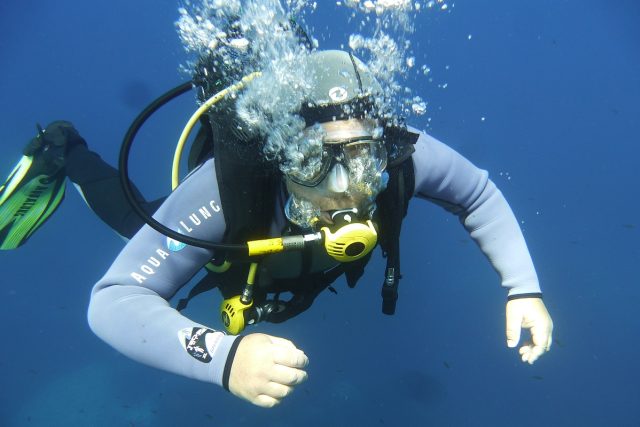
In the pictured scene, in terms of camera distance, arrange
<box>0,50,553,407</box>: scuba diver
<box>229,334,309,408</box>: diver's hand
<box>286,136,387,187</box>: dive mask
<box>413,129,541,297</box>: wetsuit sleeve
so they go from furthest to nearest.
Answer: <box>413,129,541,297</box>: wetsuit sleeve
<box>286,136,387,187</box>: dive mask
<box>0,50,553,407</box>: scuba diver
<box>229,334,309,408</box>: diver's hand

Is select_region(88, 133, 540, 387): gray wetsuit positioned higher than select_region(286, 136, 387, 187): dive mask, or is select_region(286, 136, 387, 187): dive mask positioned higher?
select_region(286, 136, 387, 187): dive mask

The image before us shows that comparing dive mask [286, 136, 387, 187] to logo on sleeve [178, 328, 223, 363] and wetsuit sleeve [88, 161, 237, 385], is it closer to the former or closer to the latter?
wetsuit sleeve [88, 161, 237, 385]

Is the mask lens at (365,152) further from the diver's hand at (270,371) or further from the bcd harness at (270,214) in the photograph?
the diver's hand at (270,371)

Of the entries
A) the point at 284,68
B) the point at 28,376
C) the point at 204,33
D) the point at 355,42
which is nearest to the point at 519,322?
the point at 284,68

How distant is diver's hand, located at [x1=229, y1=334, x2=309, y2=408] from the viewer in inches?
57.5

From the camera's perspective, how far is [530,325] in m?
2.58

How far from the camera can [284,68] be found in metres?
2.28

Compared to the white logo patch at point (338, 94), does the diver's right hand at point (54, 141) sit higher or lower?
lower

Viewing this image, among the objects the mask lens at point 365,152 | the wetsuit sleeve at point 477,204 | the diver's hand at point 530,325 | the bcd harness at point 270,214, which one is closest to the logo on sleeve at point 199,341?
the bcd harness at point 270,214

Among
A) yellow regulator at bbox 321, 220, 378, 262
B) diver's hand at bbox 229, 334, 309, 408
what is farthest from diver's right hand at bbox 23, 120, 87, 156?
diver's hand at bbox 229, 334, 309, 408

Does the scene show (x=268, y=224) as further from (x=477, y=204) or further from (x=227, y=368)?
(x=477, y=204)

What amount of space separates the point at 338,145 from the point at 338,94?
226mm

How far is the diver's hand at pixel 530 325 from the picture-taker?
2.45 meters

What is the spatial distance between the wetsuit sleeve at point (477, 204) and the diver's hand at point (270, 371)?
143 cm
